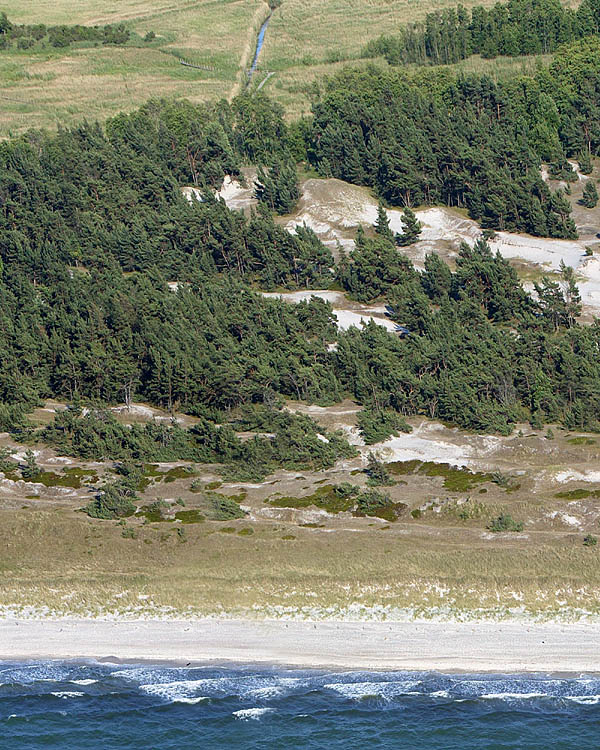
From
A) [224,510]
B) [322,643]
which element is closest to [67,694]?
[322,643]

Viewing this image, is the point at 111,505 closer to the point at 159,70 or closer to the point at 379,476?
the point at 379,476

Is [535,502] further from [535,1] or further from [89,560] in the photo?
[535,1]

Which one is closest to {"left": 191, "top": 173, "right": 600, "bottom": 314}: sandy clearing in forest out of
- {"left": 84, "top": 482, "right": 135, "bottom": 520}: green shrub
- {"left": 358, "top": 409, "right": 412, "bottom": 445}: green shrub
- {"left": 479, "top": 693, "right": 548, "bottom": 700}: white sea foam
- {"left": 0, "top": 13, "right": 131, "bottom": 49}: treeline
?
{"left": 358, "top": 409, "right": 412, "bottom": 445}: green shrub

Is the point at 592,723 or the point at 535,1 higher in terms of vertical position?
the point at 535,1

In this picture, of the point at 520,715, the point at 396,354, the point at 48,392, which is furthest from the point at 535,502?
the point at 48,392

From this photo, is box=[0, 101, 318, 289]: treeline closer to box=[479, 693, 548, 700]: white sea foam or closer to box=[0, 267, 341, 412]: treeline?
box=[0, 267, 341, 412]: treeline

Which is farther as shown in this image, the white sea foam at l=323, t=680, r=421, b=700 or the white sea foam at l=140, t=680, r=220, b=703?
the white sea foam at l=140, t=680, r=220, b=703

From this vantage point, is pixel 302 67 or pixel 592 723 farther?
pixel 302 67
